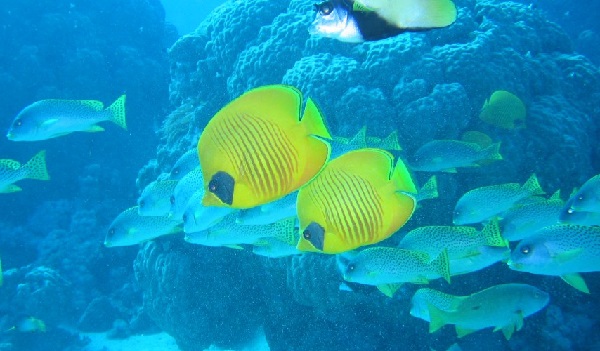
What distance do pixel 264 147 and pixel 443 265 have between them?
2.53 metres

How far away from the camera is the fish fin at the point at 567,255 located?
3.28 metres

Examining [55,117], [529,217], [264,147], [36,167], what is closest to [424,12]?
[264,147]

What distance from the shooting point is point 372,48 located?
6.35m

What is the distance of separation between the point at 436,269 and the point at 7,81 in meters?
13.6

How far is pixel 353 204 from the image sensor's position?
1.58 metres

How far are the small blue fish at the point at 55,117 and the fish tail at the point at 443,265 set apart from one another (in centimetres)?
372

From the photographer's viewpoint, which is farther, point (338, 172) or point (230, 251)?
point (230, 251)

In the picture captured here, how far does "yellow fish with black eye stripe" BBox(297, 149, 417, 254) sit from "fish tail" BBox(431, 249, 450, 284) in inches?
76.9

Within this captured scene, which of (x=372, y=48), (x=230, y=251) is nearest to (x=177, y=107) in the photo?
(x=230, y=251)

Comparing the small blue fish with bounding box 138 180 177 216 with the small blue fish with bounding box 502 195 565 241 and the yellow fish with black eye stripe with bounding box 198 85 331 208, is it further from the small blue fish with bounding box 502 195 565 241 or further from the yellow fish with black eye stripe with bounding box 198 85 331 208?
the small blue fish with bounding box 502 195 565 241

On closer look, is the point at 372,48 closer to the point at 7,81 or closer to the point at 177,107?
the point at 177,107

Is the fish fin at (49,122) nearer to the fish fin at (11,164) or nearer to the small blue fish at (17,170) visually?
the small blue fish at (17,170)

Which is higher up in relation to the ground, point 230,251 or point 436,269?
point 436,269

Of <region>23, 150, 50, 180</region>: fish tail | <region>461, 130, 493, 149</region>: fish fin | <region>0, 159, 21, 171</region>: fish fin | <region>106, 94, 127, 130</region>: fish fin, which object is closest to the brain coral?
<region>461, 130, 493, 149</region>: fish fin
